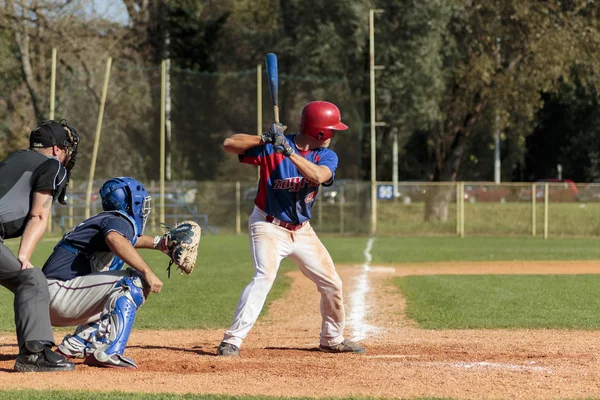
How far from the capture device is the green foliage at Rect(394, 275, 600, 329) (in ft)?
31.6

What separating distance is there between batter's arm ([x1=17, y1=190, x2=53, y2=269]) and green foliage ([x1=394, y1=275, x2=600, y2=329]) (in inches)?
180

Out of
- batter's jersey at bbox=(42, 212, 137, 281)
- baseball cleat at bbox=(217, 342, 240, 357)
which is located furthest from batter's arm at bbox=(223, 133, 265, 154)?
baseball cleat at bbox=(217, 342, 240, 357)

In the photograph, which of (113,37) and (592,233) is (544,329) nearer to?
(592,233)

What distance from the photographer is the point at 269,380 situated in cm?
599

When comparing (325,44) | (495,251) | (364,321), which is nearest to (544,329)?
(364,321)

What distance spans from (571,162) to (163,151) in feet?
133

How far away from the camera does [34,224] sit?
19.7 ft

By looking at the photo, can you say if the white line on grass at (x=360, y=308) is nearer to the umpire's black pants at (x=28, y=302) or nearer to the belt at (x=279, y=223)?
the belt at (x=279, y=223)

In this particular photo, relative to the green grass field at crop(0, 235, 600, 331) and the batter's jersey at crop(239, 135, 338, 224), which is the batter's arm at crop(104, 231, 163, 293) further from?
the green grass field at crop(0, 235, 600, 331)

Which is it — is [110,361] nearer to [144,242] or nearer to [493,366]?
[144,242]

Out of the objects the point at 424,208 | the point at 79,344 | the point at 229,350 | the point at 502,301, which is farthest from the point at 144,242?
the point at 424,208

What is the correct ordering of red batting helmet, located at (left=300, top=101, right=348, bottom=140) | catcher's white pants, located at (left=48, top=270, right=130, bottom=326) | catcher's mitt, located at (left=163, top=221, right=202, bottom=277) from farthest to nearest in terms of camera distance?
red batting helmet, located at (left=300, top=101, right=348, bottom=140), catcher's mitt, located at (left=163, top=221, right=202, bottom=277), catcher's white pants, located at (left=48, top=270, right=130, bottom=326)

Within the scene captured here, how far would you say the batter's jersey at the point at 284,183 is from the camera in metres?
7.19

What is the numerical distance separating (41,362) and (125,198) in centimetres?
126
